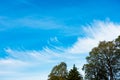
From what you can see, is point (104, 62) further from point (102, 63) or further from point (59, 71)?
point (59, 71)

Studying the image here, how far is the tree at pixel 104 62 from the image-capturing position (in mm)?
83381

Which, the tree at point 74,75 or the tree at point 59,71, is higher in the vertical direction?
the tree at point 59,71

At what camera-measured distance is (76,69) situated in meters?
85.6

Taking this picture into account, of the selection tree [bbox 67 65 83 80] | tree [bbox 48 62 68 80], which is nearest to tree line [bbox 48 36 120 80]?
tree [bbox 67 65 83 80]

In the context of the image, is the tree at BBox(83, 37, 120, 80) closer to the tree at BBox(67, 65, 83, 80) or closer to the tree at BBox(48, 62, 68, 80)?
the tree at BBox(67, 65, 83, 80)

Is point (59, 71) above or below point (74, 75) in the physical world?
above

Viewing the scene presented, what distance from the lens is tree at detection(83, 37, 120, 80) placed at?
8338 cm

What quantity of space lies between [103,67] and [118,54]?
497 cm

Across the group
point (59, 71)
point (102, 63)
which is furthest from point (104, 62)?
point (59, 71)

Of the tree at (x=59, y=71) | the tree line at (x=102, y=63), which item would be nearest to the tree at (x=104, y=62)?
the tree line at (x=102, y=63)

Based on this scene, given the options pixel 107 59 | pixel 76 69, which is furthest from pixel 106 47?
pixel 76 69

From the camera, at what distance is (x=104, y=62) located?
276 ft

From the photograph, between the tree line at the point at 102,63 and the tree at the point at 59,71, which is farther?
the tree at the point at 59,71

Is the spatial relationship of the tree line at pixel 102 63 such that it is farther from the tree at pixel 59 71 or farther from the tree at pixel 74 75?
the tree at pixel 59 71
